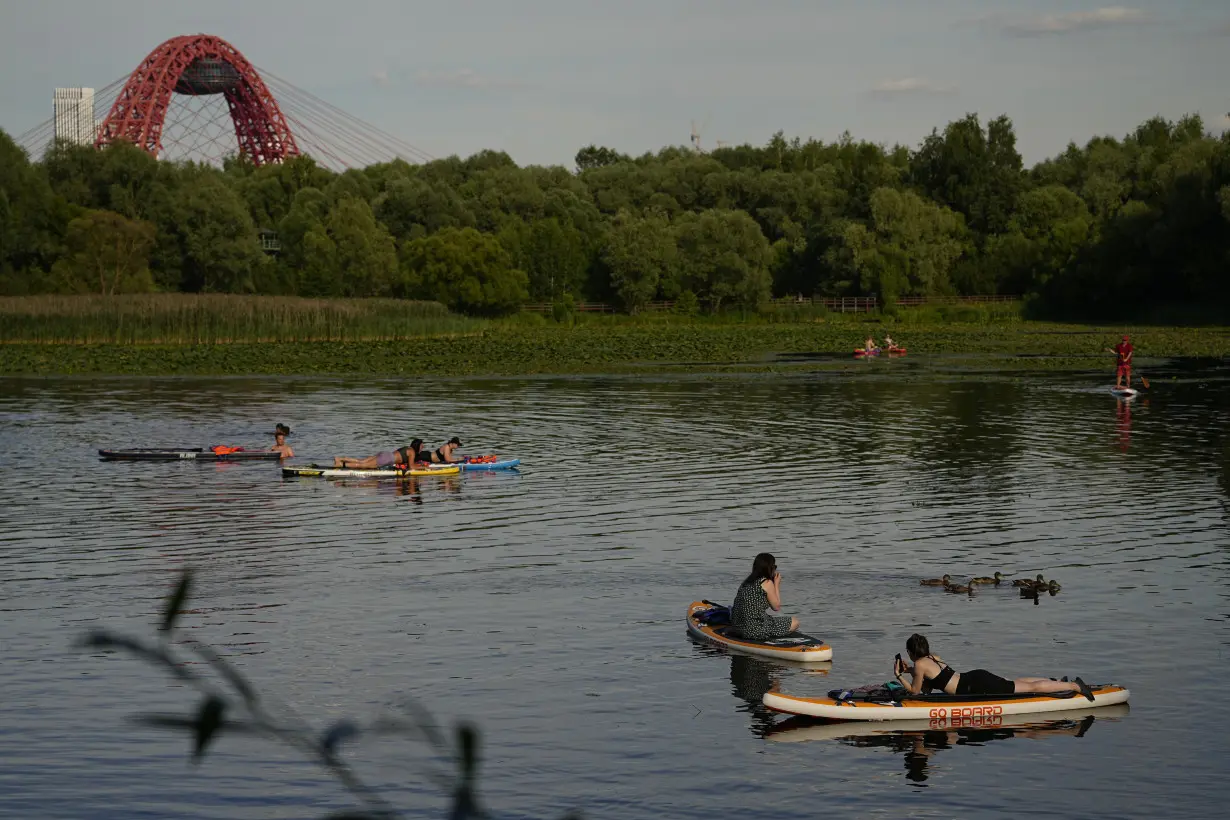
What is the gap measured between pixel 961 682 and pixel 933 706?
1.88ft

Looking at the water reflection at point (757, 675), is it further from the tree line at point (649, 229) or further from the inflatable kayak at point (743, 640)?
the tree line at point (649, 229)

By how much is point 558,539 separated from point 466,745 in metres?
27.7

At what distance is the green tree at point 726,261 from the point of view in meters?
133

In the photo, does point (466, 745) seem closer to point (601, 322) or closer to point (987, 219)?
point (601, 322)

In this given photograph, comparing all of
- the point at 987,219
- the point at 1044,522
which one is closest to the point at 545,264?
the point at 987,219

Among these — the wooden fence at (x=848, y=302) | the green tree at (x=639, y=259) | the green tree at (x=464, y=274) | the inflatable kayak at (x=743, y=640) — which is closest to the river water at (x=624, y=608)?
the inflatable kayak at (x=743, y=640)

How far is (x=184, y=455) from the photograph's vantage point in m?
43.7

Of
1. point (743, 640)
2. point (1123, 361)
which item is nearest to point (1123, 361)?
point (1123, 361)

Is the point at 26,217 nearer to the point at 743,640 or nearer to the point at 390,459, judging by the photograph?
the point at 390,459

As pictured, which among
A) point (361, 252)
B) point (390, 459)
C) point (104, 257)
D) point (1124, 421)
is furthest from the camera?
point (361, 252)

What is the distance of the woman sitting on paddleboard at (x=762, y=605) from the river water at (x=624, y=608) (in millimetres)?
464

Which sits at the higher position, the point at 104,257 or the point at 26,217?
the point at 26,217

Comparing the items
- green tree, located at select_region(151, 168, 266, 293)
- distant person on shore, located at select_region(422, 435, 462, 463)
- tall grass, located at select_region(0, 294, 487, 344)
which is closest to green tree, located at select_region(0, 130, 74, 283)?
green tree, located at select_region(151, 168, 266, 293)

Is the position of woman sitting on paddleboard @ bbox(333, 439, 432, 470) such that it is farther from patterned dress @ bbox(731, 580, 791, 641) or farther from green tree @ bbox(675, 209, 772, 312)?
green tree @ bbox(675, 209, 772, 312)
